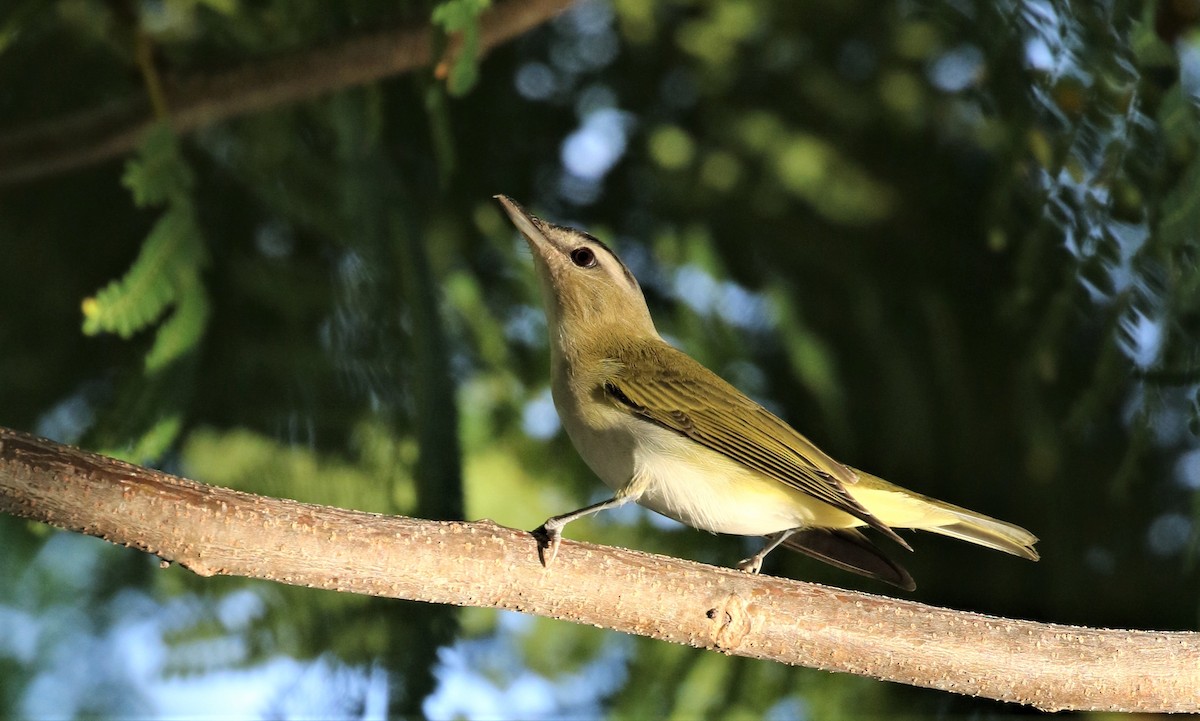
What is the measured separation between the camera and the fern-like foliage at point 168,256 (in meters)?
2.11

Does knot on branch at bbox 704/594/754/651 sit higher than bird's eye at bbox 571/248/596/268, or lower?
lower

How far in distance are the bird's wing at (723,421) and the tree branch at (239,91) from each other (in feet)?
3.42

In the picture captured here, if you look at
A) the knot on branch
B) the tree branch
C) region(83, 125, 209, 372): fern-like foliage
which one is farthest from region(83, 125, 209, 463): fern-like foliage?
the knot on branch

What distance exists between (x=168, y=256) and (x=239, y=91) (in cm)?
79

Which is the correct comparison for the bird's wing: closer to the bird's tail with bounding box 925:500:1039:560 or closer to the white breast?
the white breast

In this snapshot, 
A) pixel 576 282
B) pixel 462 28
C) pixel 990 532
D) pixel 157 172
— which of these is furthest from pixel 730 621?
pixel 157 172

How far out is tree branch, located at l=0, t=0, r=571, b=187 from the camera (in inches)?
106

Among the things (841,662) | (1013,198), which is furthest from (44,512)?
(1013,198)

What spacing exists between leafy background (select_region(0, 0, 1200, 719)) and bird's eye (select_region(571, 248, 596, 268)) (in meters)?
0.33

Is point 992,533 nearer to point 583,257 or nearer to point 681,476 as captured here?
point 681,476

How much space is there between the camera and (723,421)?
2.03 m

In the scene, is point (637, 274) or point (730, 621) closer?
point (730, 621)

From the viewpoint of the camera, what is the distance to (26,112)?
335cm

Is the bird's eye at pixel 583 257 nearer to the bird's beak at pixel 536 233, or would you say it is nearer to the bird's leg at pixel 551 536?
the bird's beak at pixel 536 233
